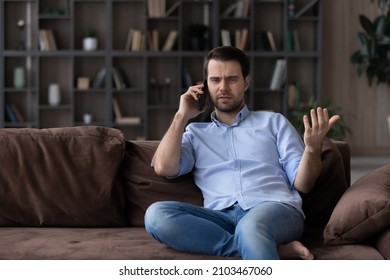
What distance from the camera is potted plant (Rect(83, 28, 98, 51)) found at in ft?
28.8

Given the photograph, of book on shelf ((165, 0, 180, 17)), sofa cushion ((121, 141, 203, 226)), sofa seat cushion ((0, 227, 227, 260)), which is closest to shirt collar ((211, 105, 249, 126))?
sofa cushion ((121, 141, 203, 226))

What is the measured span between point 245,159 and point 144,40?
20.1 ft

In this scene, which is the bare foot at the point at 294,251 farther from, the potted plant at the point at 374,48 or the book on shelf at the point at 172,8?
the potted plant at the point at 374,48

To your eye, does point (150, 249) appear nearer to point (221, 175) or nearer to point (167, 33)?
point (221, 175)

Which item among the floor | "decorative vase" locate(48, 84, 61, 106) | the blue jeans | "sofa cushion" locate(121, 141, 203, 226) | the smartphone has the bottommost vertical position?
the floor

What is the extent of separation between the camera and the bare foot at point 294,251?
2496 mm

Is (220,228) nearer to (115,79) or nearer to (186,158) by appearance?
(186,158)

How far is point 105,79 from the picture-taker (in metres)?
8.83

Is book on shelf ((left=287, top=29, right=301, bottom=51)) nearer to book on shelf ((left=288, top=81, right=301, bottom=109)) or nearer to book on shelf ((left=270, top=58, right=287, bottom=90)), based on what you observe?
book on shelf ((left=270, top=58, right=287, bottom=90))

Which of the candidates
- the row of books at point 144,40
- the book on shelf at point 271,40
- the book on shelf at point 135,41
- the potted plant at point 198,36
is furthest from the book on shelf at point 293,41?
the book on shelf at point 135,41

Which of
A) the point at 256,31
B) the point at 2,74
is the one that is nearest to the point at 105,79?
the point at 2,74

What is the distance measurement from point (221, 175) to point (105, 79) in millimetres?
6084

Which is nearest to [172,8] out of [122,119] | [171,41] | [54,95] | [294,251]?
[171,41]

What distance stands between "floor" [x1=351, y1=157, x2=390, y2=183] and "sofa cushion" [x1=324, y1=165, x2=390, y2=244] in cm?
467
